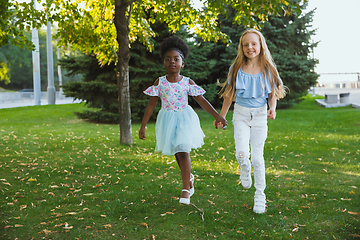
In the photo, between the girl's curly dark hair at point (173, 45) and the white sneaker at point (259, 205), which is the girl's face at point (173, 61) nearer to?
the girl's curly dark hair at point (173, 45)

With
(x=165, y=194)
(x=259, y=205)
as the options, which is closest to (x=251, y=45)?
(x=259, y=205)

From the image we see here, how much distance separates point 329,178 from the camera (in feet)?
17.8

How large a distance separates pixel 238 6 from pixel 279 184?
4.15m

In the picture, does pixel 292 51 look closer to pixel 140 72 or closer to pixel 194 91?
pixel 140 72

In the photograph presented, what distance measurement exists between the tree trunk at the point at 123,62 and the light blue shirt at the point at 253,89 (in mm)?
5012

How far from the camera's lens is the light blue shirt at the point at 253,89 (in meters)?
3.79

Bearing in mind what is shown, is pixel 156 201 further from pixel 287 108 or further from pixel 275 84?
pixel 287 108

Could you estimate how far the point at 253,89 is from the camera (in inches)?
149

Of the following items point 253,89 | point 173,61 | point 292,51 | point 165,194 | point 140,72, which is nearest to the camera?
point 253,89

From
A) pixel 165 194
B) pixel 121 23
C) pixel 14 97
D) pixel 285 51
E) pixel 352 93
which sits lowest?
pixel 165 194

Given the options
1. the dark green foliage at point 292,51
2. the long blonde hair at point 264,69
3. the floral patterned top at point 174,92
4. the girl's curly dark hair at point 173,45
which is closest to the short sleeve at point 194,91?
the floral patterned top at point 174,92

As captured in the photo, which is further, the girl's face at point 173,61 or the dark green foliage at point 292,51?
the dark green foliage at point 292,51

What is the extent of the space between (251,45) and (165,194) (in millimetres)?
2303

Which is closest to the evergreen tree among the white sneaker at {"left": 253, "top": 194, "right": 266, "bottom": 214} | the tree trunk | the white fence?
the tree trunk
